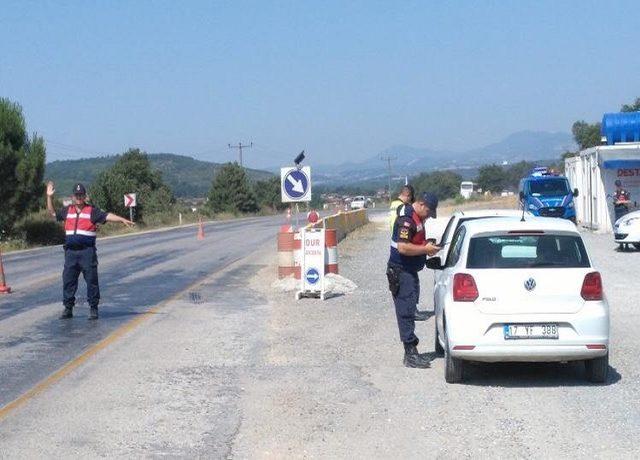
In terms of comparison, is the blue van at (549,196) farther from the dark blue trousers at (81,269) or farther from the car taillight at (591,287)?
the car taillight at (591,287)

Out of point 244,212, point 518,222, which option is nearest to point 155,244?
point 518,222

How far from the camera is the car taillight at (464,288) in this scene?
9.23 meters

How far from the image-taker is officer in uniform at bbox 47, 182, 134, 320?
14219 mm

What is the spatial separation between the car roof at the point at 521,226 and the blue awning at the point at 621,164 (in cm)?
2309

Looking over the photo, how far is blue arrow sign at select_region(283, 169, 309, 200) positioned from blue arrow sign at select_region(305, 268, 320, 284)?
2843 millimetres

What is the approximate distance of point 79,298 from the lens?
1769cm

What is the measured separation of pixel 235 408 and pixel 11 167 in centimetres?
3972

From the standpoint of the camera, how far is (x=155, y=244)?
38.7 metres

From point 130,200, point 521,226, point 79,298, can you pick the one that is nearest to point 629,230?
point 79,298

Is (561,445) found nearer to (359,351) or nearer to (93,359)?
(359,351)

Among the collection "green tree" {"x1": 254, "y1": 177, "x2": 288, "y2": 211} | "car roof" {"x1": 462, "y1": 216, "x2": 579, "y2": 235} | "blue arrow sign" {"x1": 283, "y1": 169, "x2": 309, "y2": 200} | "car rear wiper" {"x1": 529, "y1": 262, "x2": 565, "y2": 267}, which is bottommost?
"green tree" {"x1": 254, "y1": 177, "x2": 288, "y2": 211}

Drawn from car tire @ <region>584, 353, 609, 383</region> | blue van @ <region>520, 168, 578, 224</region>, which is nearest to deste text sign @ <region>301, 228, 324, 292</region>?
car tire @ <region>584, 353, 609, 383</region>

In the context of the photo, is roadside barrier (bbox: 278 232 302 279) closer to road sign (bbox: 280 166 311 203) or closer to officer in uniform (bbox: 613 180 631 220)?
road sign (bbox: 280 166 311 203)

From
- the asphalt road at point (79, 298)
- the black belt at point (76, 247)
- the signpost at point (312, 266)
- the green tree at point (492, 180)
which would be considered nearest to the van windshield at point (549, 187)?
the asphalt road at point (79, 298)
